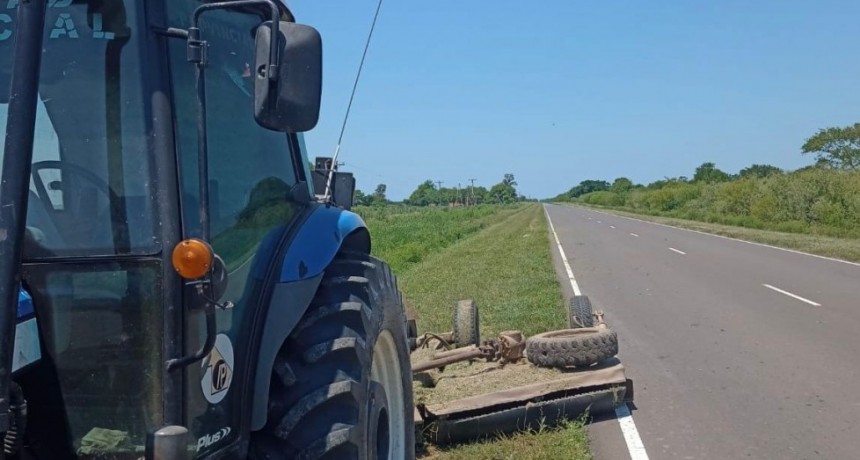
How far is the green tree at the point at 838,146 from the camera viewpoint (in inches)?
2282

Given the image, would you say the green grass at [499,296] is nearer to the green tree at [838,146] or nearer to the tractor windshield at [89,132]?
the tractor windshield at [89,132]

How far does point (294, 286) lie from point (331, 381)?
0.42 meters

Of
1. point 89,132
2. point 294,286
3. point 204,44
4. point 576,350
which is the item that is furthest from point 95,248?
point 576,350

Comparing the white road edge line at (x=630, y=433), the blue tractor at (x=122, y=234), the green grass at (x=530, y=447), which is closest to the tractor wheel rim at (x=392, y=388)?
the blue tractor at (x=122, y=234)

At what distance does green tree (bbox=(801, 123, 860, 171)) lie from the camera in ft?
190

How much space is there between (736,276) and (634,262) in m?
4.26

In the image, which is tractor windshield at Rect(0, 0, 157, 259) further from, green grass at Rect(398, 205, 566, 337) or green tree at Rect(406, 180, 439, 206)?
green tree at Rect(406, 180, 439, 206)

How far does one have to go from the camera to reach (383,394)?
3688mm

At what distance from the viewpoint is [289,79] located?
8.24ft

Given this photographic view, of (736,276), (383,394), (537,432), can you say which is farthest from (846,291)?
(383,394)

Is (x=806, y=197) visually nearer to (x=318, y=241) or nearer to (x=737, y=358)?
(x=737, y=358)

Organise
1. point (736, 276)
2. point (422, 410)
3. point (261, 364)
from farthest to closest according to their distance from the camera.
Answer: point (736, 276), point (422, 410), point (261, 364)

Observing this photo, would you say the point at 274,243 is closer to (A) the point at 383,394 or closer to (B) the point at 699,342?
(A) the point at 383,394

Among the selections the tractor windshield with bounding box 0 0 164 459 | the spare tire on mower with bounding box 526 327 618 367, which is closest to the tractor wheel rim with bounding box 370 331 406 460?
the tractor windshield with bounding box 0 0 164 459
